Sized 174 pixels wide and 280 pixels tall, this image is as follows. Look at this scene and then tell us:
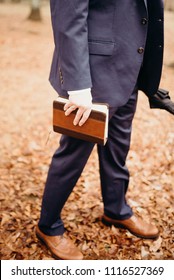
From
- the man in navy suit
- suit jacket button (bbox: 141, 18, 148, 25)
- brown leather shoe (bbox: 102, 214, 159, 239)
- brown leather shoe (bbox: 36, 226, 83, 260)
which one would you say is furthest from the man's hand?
brown leather shoe (bbox: 102, 214, 159, 239)

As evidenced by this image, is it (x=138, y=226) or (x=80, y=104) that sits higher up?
(x=80, y=104)

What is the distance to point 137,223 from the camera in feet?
8.76

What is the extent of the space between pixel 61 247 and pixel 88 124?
1087 millimetres

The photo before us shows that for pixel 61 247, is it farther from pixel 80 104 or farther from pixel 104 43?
pixel 104 43

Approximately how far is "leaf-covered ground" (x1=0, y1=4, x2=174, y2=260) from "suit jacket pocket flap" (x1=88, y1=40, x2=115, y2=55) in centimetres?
157

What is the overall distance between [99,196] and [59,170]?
1.12 meters

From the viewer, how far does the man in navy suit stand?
5.48 ft

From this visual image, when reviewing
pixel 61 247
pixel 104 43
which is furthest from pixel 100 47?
pixel 61 247

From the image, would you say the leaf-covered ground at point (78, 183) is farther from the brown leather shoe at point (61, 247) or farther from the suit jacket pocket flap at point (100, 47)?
the suit jacket pocket flap at point (100, 47)

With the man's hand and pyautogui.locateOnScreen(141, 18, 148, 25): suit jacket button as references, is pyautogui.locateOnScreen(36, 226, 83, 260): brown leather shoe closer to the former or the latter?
the man's hand

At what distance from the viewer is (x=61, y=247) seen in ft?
7.88

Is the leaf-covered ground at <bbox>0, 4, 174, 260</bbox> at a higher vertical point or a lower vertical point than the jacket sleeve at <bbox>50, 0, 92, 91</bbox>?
lower

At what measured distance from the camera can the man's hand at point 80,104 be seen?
1741mm
